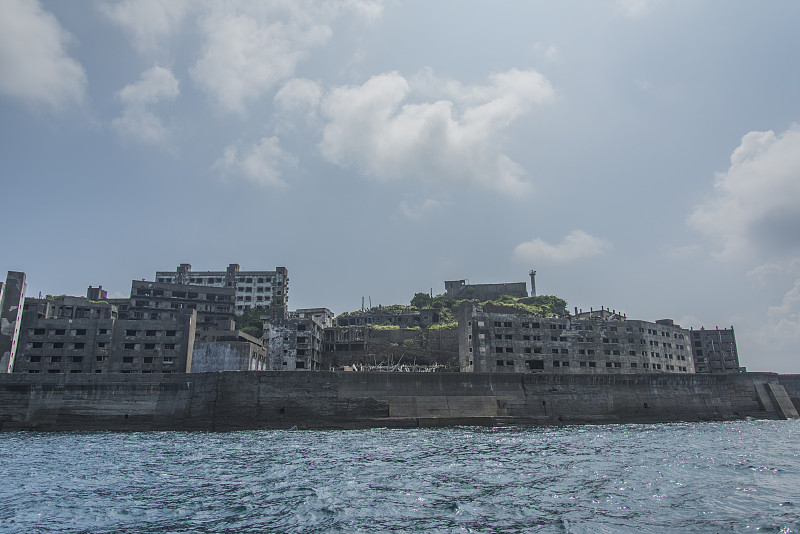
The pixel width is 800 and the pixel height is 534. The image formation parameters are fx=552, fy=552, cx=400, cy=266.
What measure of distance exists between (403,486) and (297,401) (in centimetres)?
3226

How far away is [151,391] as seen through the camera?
167 feet

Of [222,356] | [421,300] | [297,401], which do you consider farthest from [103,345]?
[421,300]

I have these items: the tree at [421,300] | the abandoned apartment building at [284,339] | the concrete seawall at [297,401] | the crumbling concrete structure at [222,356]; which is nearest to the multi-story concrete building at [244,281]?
the abandoned apartment building at [284,339]

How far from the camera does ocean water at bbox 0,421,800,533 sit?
16.2 metres

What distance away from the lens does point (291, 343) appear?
277 ft

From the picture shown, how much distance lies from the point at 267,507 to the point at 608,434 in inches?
1327

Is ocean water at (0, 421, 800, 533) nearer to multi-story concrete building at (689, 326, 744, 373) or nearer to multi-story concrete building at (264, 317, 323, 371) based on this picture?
multi-story concrete building at (264, 317, 323, 371)

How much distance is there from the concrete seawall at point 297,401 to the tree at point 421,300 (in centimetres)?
6092

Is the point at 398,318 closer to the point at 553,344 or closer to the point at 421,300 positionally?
the point at 421,300

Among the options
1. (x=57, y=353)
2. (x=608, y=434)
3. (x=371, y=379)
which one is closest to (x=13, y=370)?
(x=57, y=353)

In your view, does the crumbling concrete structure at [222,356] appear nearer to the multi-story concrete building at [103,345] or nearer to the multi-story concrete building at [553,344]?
the multi-story concrete building at [103,345]

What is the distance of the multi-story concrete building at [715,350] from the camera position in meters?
120

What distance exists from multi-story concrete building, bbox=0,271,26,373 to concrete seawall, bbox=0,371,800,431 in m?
20.4

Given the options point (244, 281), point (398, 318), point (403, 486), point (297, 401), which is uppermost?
point (244, 281)
